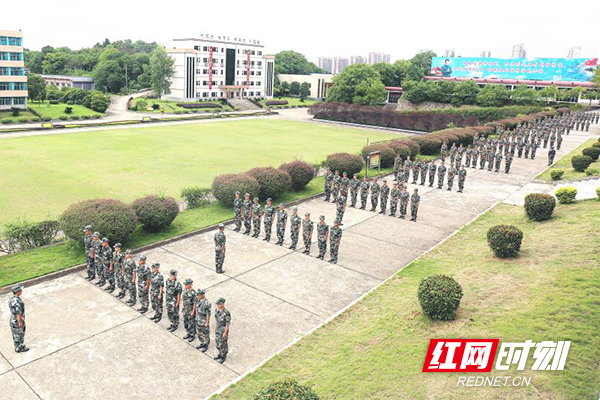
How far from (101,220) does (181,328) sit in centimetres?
474

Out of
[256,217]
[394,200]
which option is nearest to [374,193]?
[394,200]

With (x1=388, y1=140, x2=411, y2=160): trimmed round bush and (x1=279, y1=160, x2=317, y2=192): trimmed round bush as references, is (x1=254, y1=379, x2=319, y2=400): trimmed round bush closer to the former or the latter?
(x1=279, y1=160, x2=317, y2=192): trimmed round bush

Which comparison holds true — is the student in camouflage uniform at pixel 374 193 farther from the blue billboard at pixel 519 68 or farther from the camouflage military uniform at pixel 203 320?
the blue billboard at pixel 519 68

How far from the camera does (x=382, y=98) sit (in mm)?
59031

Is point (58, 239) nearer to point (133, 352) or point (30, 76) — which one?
point (133, 352)

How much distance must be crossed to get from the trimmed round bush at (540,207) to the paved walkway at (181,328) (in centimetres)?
250

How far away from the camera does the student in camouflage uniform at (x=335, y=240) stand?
12.8m

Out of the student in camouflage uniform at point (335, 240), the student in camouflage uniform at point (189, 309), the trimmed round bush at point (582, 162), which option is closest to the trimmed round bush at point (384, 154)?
the trimmed round bush at point (582, 162)

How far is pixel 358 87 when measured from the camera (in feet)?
192

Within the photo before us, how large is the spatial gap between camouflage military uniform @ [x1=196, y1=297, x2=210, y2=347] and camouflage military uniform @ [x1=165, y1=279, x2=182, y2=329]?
867 mm

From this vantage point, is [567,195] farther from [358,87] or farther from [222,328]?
[358,87]

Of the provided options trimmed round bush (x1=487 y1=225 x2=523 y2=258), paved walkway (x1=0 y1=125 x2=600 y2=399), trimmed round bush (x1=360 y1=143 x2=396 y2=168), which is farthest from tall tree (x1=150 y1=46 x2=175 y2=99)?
trimmed round bush (x1=487 y1=225 x2=523 y2=258)

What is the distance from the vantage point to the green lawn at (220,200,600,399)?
668 cm

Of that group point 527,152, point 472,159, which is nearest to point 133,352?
point 472,159
